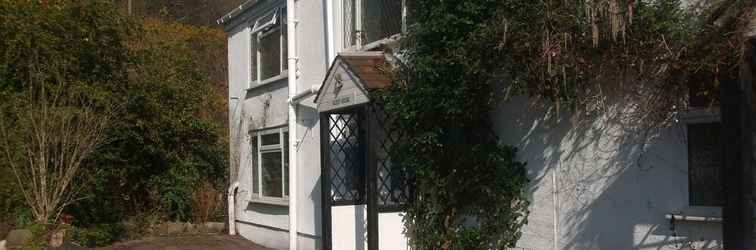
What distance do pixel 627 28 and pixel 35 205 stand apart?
35.5ft

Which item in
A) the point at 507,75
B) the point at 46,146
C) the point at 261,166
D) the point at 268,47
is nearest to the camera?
the point at 507,75

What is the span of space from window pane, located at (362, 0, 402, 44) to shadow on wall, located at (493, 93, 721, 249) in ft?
9.01

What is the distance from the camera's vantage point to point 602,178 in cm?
737

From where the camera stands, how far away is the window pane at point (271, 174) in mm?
15039

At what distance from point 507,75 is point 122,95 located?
32.2 feet

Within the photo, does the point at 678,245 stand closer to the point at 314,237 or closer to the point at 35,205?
the point at 314,237

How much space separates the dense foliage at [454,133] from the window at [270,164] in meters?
5.33

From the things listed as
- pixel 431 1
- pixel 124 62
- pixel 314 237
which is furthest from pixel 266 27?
pixel 431 1

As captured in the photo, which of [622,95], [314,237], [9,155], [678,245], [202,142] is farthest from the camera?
[202,142]

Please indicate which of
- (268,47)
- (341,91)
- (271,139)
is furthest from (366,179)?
(268,47)

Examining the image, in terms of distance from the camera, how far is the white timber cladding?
9.91m

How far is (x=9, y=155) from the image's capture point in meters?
14.0

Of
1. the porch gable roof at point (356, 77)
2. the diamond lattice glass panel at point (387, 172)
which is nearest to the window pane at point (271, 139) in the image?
the porch gable roof at point (356, 77)

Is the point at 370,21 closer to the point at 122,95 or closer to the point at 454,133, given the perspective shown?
the point at 454,133
